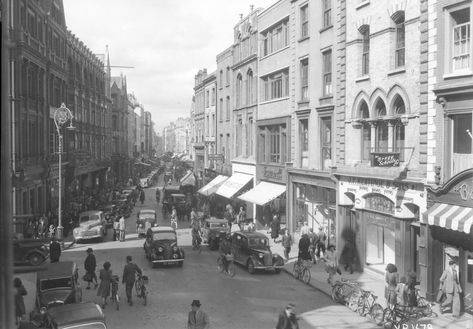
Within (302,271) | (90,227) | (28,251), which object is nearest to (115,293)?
(28,251)

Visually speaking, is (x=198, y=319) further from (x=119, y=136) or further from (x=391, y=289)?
(x=119, y=136)

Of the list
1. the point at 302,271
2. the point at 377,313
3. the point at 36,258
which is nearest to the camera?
the point at 377,313

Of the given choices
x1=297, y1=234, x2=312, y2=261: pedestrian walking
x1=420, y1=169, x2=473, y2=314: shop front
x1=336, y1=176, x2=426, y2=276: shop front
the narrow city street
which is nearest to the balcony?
x1=420, y1=169, x2=473, y2=314: shop front

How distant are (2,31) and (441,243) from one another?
16782 mm

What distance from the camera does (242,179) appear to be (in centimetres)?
4141

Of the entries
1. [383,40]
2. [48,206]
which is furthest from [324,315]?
[48,206]

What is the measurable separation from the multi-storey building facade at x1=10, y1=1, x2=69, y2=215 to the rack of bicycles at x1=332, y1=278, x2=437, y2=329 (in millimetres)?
21670

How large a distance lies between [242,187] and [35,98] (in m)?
16.0

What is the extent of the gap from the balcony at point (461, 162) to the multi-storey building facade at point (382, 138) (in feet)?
5.28

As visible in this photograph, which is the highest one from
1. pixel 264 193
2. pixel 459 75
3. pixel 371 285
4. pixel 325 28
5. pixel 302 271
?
pixel 325 28

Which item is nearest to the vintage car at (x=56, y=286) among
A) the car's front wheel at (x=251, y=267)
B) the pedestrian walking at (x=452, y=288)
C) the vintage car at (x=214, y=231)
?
the car's front wheel at (x=251, y=267)

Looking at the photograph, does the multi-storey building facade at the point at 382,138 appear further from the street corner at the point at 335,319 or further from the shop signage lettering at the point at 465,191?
the street corner at the point at 335,319

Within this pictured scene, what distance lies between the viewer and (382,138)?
22.7m

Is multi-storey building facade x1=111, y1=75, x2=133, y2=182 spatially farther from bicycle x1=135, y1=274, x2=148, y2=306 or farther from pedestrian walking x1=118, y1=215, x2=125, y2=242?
bicycle x1=135, y1=274, x2=148, y2=306
